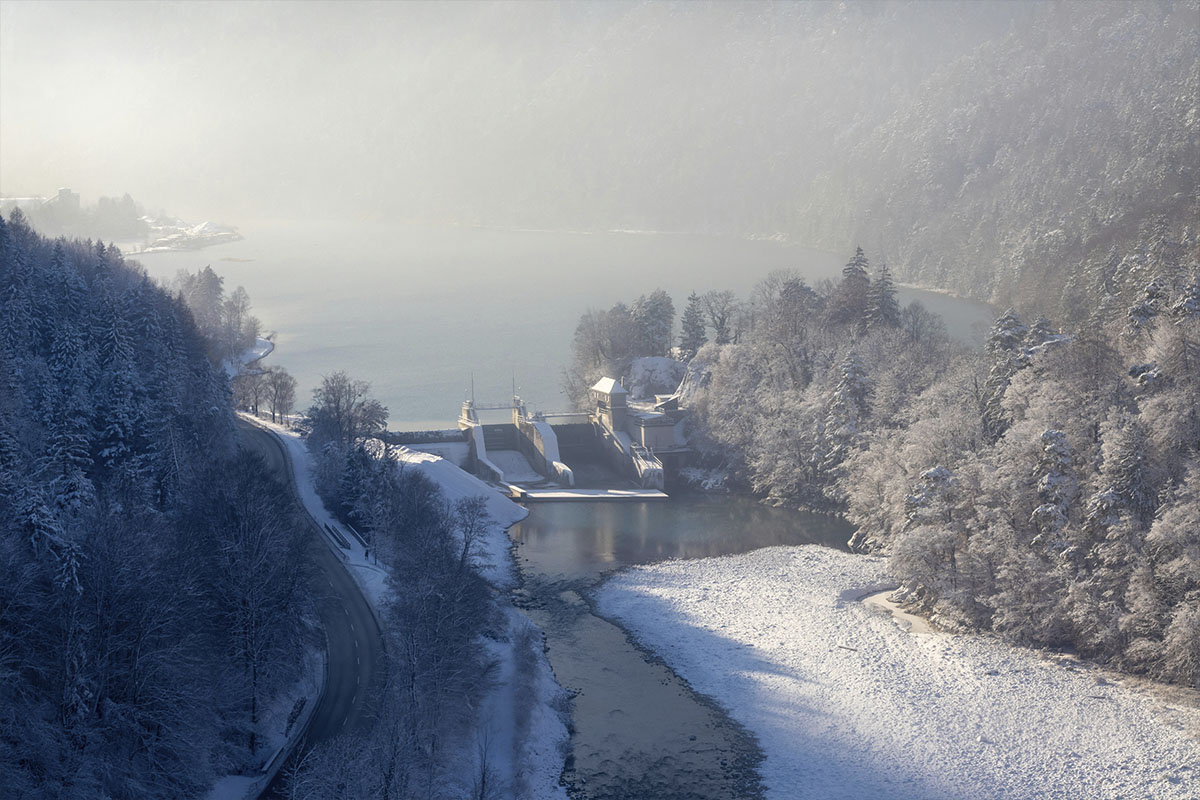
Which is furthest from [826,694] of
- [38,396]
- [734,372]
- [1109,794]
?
[734,372]

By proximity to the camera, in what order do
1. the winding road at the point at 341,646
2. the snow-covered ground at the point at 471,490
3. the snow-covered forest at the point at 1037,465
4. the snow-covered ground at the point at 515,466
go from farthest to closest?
the snow-covered ground at the point at 515,466 < the snow-covered ground at the point at 471,490 < the snow-covered forest at the point at 1037,465 < the winding road at the point at 341,646

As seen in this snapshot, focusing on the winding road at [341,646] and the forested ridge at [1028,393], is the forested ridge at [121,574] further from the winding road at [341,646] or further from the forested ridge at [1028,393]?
the forested ridge at [1028,393]

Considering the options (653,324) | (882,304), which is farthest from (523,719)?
(653,324)

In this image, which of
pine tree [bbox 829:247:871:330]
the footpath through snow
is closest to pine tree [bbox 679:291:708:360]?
pine tree [bbox 829:247:871:330]

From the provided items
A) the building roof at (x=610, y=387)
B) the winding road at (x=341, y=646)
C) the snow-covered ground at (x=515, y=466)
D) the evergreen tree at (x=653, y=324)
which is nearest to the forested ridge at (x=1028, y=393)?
the evergreen tree at (x=653, y=324)

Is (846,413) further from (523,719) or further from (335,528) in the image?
(523,719)

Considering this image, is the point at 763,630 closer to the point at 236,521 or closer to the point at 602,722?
the point at 602,722
